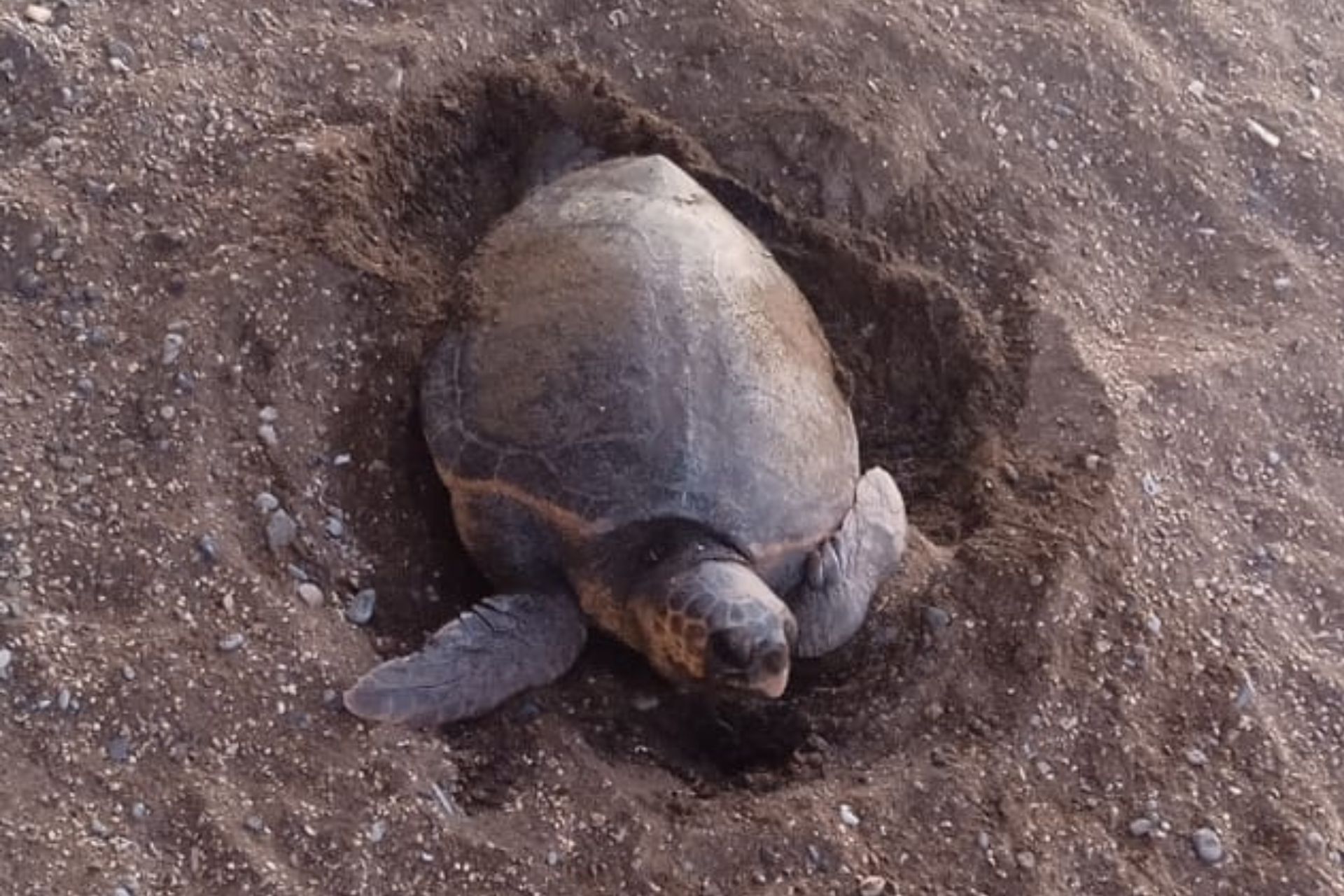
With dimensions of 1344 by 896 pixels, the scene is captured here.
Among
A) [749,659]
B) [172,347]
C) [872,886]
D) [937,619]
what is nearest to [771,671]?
[749,659]

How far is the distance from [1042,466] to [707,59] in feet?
4.54

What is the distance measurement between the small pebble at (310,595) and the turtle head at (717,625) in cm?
61

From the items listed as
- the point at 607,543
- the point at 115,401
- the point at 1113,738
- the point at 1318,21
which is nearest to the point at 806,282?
the point at 607,543

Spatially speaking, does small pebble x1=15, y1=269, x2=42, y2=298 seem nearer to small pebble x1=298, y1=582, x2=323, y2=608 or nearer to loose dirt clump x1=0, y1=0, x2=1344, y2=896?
loose dirt clump x1=0, y1=0, x2=1344, y2=896

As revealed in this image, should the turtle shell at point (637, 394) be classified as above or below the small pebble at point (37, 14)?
below

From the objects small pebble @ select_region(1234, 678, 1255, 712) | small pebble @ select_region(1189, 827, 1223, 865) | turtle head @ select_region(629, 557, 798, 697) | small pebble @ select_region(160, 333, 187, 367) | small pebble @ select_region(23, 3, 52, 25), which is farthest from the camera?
small pebble @ select_region(23, 3, 52, 25)

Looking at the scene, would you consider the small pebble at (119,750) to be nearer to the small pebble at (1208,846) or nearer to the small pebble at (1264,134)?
the small pebble at (1208,846)

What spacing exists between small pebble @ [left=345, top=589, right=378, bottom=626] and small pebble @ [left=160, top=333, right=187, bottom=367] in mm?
608

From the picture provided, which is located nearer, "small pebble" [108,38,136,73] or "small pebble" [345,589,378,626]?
"small pebble" [345,589,378,626]

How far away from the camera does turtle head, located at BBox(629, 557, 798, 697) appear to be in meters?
2.57

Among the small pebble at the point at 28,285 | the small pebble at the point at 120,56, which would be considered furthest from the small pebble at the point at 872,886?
the small pebble at the point at 120,56

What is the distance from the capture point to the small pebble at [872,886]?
2514 millimetres

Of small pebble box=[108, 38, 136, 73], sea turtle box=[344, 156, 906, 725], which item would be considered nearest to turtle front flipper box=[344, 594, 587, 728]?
sea turtle box=[344, 156, 906, 725]

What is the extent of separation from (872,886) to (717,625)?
21.5 inches
